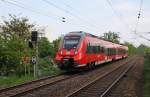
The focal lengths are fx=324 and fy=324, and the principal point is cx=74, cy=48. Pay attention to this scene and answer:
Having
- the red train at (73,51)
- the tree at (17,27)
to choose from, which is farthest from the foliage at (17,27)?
the red train at (73,51)

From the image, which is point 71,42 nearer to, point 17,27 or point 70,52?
point 70,52

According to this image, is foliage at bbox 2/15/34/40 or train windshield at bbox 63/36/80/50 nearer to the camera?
train windshield at bbox 63/36/80/50

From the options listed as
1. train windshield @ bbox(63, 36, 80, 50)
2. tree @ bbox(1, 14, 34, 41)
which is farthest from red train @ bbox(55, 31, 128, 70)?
tree @ bbox(1, 14, 34, 41)

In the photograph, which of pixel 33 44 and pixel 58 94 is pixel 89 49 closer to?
pixel 33 44

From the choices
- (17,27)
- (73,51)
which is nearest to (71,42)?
(73,51)

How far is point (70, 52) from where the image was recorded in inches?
965

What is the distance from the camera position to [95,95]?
14461 mm

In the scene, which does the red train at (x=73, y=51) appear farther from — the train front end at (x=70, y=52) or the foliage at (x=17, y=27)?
the foliage at (x=17, y=27)

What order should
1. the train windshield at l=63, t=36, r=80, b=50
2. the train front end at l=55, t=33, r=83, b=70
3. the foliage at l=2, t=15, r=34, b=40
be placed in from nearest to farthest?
the train front end at l=55, t=33, r=83, b=70, the train windshield at l=63, t=36, r=80, b=50, the foliage at l=2, t=15, r=34, b=40

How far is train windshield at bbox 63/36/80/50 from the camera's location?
24.8 m

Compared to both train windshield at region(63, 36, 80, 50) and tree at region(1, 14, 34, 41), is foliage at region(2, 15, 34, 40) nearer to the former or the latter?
tree at region(1, 14, 34, 41)

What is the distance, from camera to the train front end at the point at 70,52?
24.3 metres

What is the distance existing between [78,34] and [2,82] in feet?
28.8

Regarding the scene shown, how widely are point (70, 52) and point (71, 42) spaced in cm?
88
